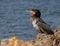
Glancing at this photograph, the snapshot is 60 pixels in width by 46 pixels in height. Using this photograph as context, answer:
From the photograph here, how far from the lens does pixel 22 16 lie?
92.0 feet

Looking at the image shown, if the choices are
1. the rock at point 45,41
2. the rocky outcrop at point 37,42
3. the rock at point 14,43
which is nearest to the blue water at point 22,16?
the rock at point 45,41

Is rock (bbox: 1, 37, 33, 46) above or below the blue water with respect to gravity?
above

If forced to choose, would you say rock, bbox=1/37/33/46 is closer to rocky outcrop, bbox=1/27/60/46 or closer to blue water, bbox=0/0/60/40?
rocky outcrop, bbox=1/27/60/46

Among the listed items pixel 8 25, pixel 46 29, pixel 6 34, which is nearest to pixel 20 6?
pixel 8 25

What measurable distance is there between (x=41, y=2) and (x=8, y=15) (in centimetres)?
568

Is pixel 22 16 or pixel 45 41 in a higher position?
pixel 45 41

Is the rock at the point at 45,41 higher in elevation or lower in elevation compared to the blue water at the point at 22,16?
higher

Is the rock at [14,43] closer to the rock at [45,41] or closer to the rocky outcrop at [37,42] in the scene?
the rocky outcrop at [37,42]

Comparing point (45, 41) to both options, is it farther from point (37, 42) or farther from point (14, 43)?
point (14, 43)

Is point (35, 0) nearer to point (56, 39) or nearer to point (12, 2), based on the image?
point (12, 2)

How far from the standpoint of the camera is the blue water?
73.4 feet

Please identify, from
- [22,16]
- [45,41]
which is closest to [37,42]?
[45,41]

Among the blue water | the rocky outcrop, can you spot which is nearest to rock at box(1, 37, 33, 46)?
the rocky outcrop

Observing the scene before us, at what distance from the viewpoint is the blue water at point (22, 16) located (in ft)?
73.4
